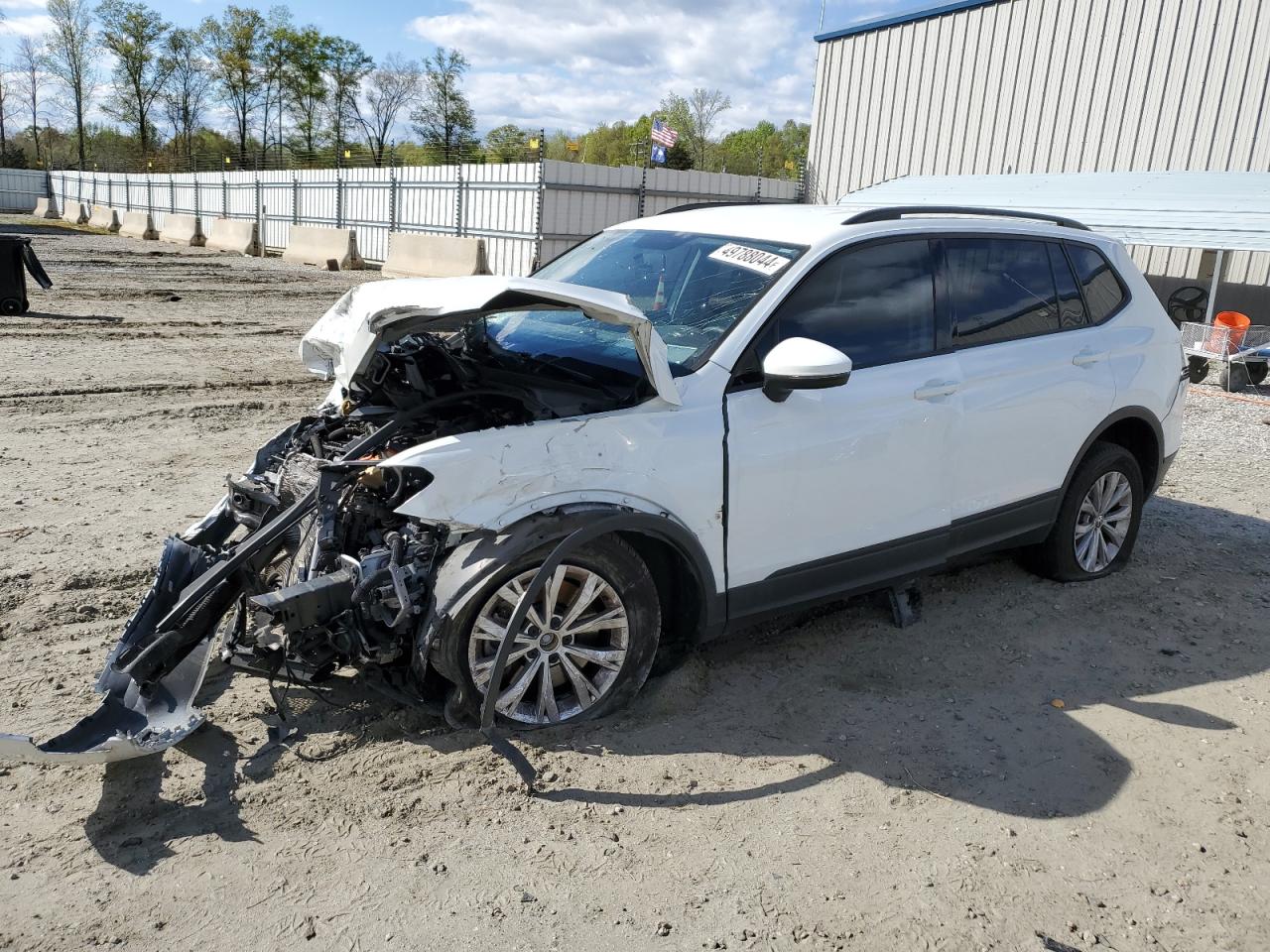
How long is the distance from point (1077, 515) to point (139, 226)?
3744 centimetres

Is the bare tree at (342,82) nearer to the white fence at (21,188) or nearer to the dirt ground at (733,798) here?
the white fence at (21,188)

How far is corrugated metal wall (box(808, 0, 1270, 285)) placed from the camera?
16.3m

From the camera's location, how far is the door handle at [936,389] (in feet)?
13.6

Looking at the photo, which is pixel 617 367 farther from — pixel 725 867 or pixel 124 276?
pixel 124 276

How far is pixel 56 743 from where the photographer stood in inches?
117

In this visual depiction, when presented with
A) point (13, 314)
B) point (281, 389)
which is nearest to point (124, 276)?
point (13, 314)

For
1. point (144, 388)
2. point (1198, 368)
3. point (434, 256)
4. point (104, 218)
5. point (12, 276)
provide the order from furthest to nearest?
point (104, 218) < point (434, 256) < point (12, 276) < point (1198, 368) < point (144, 388)

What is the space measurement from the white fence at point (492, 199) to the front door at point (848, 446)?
518 inches

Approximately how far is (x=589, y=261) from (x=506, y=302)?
4.62 feet

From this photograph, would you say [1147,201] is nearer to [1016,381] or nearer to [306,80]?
[1016,381]

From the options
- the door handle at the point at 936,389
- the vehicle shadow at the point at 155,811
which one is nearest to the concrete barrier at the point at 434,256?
the door handle at the point at 936,389

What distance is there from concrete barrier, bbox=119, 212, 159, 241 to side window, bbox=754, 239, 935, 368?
3570 cm

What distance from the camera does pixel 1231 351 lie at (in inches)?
477

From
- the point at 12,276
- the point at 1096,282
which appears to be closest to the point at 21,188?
the point at 12,276
